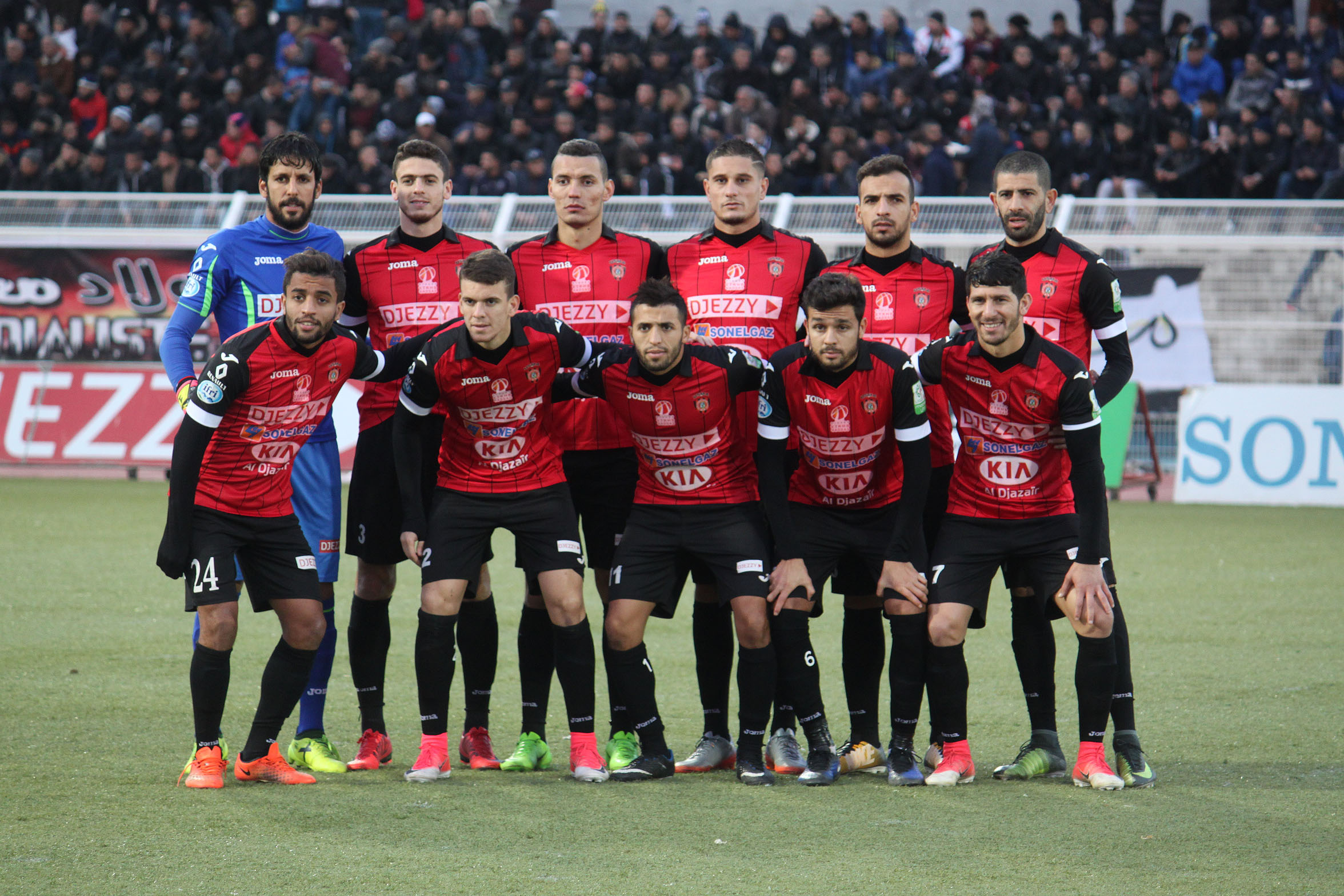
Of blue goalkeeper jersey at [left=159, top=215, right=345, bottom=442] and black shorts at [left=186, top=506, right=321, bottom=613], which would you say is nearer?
black shorts at [left=186, top=506, right=321, bottom=613]

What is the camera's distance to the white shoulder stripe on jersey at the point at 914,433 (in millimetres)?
4637

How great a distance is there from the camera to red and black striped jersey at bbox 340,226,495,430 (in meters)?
5.19

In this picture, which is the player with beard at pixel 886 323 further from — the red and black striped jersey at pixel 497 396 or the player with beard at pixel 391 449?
the player with beard at pixel 391 449

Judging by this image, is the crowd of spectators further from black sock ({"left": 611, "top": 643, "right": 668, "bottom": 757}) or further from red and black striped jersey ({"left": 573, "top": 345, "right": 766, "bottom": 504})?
black sock ({"left": 611, "top": 643, "right": 668, "bottom": 757})

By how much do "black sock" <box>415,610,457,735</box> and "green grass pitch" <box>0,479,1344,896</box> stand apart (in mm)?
205

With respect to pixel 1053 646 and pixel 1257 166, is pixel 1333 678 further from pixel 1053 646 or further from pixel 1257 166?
pixel 1257 166

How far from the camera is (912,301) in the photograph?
5.07 meters

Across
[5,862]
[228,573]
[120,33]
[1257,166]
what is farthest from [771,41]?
[5,862]

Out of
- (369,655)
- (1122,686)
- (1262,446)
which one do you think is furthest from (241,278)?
(1262,446)

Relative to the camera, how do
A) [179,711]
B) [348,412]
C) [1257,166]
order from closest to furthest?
1. [179,711]
2. [348,412]
3. [1257,166]

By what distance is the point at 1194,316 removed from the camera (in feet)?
42.0

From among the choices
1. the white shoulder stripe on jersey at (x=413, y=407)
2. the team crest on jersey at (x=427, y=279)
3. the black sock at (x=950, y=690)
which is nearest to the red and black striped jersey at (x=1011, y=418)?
the black sock at (x=950, y=690)

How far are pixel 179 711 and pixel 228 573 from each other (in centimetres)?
120

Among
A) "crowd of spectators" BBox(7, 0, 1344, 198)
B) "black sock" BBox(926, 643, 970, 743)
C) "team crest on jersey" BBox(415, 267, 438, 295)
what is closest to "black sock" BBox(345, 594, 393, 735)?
"team crest on jersey" BBox(415, 267, 438, 295)
